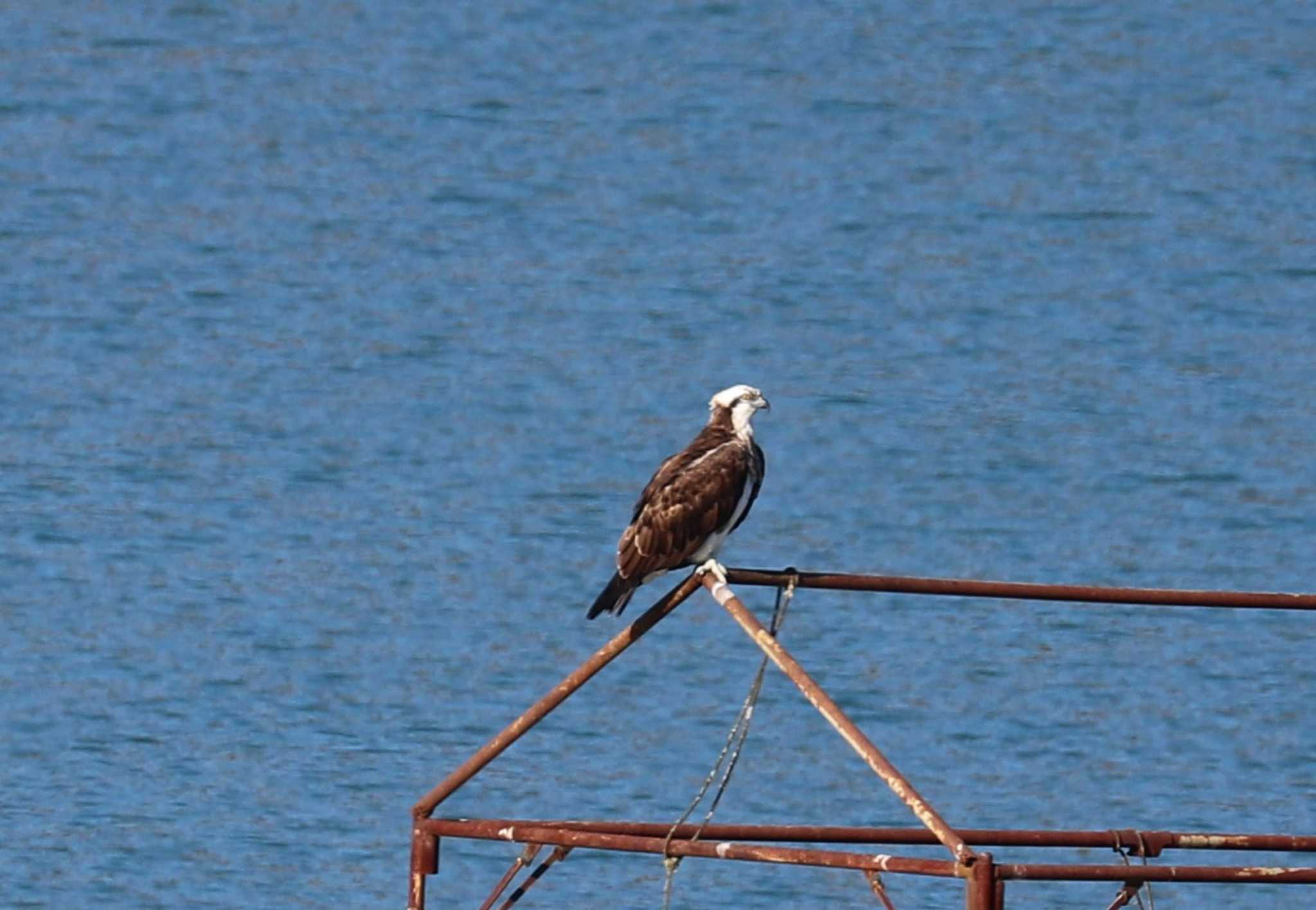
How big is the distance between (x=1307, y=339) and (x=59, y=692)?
50.0 feet

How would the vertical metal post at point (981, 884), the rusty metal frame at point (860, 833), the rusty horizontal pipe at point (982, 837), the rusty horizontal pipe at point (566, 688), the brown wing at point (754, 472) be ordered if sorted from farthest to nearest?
the brown wing at point (754, 472)
the rusty horizontal pipe at point (982, 837)
the rusty horizontal pipe at point (566, 688)
the rusty metal frame at point (860, 833)
the vertical metal post at point (981, 884)

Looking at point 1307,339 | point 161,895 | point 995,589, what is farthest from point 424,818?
point 1307,339

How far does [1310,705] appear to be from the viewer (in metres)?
24.0

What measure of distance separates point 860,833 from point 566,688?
180 cm

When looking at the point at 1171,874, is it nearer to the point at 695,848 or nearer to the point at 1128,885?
the point at 1128,885

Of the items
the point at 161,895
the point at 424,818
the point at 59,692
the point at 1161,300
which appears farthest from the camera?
the point at 1161,300

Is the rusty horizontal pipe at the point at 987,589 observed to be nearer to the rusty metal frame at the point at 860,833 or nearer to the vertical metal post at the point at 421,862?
the rusty metal frame at the point at 860,833

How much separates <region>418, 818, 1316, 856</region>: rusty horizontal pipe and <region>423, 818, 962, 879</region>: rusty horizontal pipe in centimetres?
8

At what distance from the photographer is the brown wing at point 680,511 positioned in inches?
412

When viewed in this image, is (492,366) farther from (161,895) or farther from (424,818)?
(424,818)

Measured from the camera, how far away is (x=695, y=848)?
364 inches

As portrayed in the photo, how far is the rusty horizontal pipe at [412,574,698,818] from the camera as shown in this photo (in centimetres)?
905

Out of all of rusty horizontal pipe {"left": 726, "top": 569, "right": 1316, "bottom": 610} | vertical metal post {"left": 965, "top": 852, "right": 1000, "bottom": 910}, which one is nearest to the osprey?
rusty horizontal pipe {"left": 726, "top": 569, "right": 1316, "bottom": 610}

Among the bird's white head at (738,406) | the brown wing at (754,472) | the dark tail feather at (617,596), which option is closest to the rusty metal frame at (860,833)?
the dark tail feather at (617,596)
